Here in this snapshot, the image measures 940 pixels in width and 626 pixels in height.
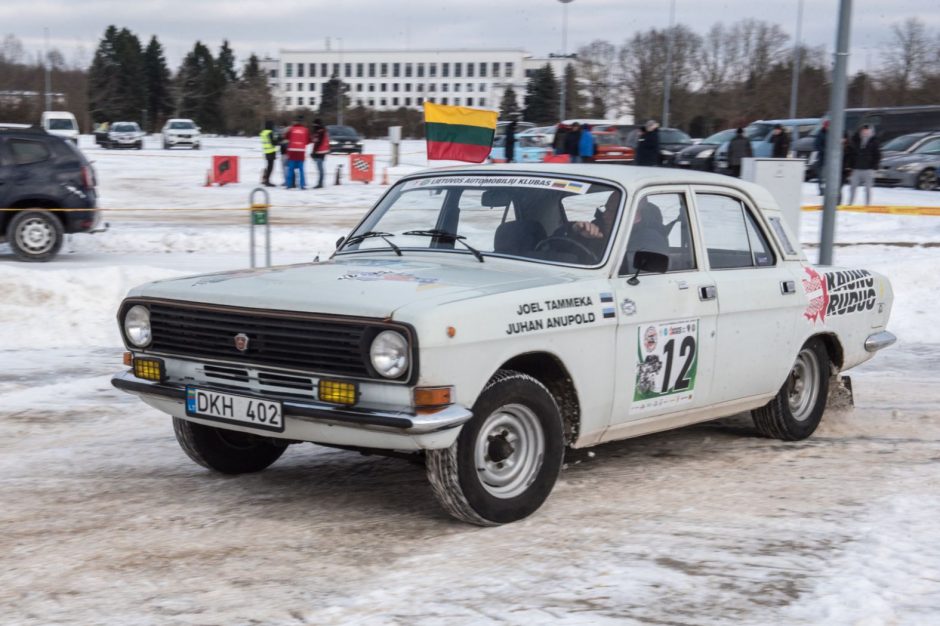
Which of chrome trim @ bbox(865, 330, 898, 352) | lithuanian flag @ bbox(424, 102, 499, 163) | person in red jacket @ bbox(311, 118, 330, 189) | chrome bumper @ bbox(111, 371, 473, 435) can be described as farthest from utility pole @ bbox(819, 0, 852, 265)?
person in red jacket @ bbox(311, 118, 330, 189)

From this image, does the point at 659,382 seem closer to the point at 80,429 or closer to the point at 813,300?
the point at 813,300

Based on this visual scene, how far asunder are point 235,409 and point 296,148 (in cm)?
2354

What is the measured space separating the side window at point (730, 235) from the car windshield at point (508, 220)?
79 centimetres

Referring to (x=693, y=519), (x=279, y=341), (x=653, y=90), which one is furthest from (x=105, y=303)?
(x=653, y=90)

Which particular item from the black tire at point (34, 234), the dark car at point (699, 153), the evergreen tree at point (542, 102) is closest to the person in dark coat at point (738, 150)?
the dark car at point (699, 153)

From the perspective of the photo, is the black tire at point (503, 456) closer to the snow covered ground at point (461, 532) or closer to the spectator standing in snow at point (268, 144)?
the snow covered ground at point (461, 532)

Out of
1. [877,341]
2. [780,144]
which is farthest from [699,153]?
[877,341]

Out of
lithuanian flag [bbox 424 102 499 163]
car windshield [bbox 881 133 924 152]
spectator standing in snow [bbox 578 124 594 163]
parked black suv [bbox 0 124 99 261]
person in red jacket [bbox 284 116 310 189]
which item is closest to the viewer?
parked black suv [bbox 0 124 99 261]

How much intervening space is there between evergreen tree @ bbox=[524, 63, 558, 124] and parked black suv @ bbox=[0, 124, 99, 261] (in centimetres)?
7158

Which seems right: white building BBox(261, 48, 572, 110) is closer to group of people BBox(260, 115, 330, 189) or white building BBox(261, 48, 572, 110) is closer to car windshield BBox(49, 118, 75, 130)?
car windshield BBox(49, 118, 75, 130)

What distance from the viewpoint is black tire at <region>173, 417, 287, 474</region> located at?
5.99 metres

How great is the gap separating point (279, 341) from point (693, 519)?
7.06 ft

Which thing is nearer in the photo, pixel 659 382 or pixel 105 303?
pixel 659 382

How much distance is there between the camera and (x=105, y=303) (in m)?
11.5
